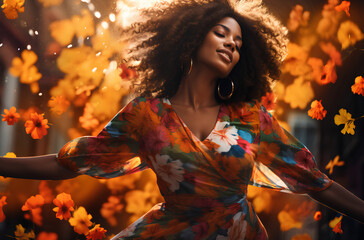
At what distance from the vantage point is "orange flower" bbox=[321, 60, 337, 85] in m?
1.50

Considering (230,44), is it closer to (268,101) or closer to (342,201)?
(268,101)

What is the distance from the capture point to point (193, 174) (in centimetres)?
101

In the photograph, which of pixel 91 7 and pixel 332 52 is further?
pixel 332 52

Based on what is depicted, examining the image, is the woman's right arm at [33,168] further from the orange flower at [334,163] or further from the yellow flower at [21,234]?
the orange flower at [334,163]

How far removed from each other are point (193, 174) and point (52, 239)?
0.63m

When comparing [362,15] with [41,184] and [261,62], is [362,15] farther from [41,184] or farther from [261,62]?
[41,184]

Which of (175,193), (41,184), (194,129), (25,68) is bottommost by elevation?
(41,184)

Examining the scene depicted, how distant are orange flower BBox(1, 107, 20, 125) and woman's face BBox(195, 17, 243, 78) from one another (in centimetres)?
63

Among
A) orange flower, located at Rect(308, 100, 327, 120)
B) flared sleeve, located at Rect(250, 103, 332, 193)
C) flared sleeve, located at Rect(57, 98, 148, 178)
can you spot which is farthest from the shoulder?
orange flower, located at Rect(308, 100, 327, 120)

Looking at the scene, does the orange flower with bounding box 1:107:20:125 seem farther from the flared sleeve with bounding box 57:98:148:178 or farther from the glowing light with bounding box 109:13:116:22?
the glowing light with bounding box 109:13:116:22

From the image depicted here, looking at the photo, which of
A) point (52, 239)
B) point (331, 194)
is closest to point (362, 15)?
point (331, 194)

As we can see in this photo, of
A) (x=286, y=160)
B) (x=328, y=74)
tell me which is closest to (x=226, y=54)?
(x=286, y=160)

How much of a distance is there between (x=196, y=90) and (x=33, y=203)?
67 centimetres

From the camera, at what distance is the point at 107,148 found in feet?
3.56
